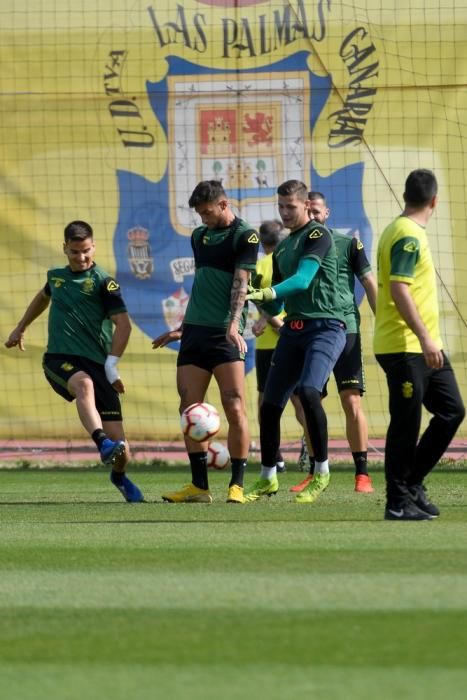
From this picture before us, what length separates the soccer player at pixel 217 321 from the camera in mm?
10422

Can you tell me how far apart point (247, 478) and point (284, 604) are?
27.0ft

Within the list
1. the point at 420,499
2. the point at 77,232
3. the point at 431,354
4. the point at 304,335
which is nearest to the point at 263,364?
the point at 77,232

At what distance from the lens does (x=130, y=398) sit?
674 inches

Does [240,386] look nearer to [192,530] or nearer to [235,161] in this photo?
[192,530]

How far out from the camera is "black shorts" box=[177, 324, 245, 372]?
10711mm

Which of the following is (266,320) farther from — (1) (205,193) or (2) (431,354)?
(2) (431,354)

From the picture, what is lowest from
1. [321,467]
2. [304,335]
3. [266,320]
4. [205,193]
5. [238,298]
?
[321,467]

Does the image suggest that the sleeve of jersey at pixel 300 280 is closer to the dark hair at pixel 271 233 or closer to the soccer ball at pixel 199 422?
the soccer ball at pixel 199 422

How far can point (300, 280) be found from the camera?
32.6 feet

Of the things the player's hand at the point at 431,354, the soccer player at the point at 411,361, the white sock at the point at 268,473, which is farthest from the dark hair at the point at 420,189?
the white sock at the point at 268,473

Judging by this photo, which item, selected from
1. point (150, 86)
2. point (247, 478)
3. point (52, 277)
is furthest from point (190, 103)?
point (52, 277)

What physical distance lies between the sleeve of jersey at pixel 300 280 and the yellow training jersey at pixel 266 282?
110 inches

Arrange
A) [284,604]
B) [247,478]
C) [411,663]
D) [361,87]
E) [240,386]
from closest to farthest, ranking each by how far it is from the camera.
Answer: [411,663] → [284,604] → [240,386] → [247,478] → [361,87]

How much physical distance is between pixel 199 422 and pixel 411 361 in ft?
8.38
